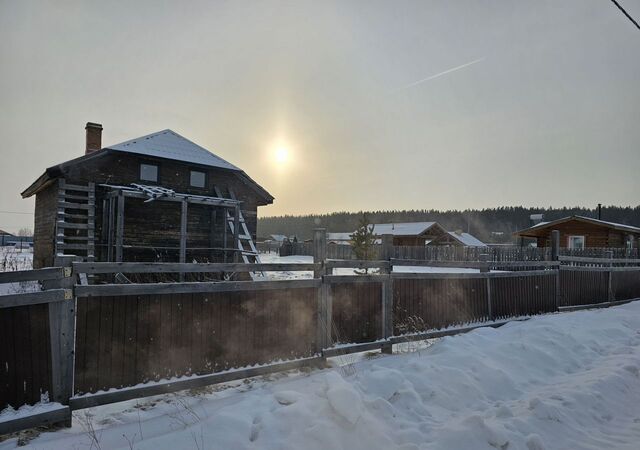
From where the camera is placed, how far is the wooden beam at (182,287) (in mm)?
4152

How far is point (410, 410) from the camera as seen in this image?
4.18 meters

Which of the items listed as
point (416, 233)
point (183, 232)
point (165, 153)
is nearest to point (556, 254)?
point (183, 232)

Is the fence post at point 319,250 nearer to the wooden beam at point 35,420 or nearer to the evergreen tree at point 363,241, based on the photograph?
the wooden beam at point 35,420

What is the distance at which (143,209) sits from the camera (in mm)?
14883

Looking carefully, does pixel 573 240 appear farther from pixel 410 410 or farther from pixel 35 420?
pixel 35 420

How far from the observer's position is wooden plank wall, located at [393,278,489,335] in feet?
24.0

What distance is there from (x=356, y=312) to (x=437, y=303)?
7.17 ft

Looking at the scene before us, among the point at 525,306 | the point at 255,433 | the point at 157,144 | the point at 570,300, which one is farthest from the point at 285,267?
the point at 157,144

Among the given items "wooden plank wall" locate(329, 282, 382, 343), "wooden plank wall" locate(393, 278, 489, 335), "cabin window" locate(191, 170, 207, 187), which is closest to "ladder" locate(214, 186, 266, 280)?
"cabin window" locate(191, 170, 207, 187)

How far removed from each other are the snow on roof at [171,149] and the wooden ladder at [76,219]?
1.97 m

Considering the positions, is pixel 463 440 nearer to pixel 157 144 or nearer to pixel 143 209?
pixel 143 209

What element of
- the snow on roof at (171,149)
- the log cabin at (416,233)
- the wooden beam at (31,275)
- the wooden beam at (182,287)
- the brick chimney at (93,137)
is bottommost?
the wooden beam at (182,287)

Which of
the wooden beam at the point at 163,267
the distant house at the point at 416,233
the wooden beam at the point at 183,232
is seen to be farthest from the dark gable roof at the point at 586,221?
the wooden beam at the point at 163,267

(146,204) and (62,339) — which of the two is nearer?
(62,339)
